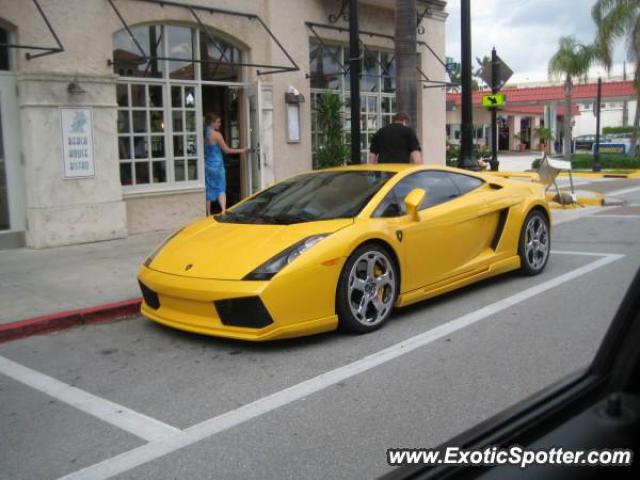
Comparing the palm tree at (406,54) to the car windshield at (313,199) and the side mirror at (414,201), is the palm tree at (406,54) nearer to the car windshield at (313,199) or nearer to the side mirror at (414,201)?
the car windshield at (313,199)

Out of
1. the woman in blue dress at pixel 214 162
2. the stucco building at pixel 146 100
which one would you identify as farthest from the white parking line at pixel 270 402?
the stucco building at pixel 146 100

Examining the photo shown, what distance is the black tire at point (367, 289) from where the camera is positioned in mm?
5430

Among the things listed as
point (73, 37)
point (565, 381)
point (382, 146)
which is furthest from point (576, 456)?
point (73, 37)

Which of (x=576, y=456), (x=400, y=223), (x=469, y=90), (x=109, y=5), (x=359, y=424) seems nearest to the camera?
(x=576, y=456)

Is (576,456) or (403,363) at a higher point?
(576,456)

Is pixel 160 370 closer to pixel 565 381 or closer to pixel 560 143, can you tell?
pixel 565 381

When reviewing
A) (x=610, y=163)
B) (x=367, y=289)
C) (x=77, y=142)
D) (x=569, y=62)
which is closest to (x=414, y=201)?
(x=367, y=289)

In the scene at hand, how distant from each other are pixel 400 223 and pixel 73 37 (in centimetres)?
627

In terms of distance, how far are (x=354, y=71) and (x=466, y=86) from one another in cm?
270

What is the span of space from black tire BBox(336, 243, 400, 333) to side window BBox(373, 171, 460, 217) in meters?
0.43

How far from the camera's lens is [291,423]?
155 inches

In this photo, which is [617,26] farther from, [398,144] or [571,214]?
[398,144]

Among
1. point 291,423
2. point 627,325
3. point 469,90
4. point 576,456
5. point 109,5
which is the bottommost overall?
point 291,423

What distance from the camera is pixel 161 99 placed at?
37.2 ft
